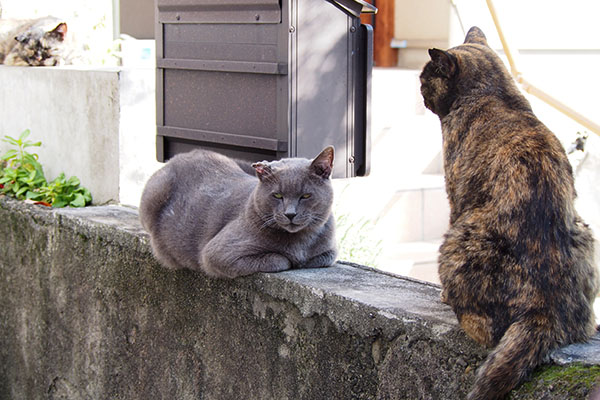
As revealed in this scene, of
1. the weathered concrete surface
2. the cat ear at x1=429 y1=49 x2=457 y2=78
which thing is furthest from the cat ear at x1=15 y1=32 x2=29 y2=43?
the cat ear at x1=429 y1=49 x2=457 y2=78

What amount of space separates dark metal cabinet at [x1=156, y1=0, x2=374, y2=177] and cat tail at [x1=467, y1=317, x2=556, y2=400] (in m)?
1.77

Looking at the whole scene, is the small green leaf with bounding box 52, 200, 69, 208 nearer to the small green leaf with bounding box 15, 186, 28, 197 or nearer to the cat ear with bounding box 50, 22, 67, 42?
the small green leaf with bounding box 15, 186, 28, 197

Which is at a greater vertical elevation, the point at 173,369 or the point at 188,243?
the point at 188,243

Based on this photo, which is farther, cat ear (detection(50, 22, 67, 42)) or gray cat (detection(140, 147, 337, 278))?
cat ear (detection(50, 22, 67, 42))

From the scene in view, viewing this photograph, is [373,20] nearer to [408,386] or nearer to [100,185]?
[100,185]

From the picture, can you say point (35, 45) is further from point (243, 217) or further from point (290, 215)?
point (290, 215)

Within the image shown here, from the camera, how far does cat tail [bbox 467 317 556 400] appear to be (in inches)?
93.8

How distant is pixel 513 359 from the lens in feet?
7.82

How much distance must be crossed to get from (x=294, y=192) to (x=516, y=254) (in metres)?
1.22

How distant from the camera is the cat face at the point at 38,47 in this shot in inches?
267

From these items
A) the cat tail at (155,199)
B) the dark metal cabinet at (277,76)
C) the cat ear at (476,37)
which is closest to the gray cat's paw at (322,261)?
the dark metal cabinet at (277,76)

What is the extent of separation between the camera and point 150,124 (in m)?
5.16

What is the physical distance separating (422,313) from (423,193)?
14.9 feet

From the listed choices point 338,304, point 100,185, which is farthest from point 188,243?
point 100,185
